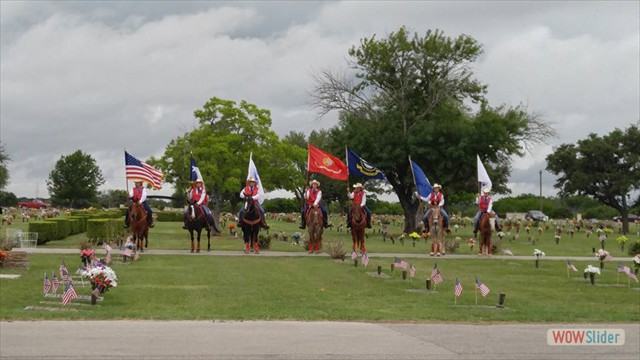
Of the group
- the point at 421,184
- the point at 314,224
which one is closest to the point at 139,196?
the point at 314,224

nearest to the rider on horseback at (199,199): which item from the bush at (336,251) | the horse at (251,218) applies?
the horse at (251,218)

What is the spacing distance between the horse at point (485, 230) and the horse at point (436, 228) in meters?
1.62

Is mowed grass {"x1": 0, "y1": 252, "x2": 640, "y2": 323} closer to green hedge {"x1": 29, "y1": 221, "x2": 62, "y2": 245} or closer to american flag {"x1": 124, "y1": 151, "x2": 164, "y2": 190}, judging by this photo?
american flag {"x1": 124, "y1": 151, "x2": 164, "y2": 190}

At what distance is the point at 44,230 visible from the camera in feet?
113

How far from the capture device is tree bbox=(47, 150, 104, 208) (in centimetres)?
10238

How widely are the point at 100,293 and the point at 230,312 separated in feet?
9.53

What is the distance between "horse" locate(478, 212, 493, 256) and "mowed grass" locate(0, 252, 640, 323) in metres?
5.01

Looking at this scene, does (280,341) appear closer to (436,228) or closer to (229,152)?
(436,228)

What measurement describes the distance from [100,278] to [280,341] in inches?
203

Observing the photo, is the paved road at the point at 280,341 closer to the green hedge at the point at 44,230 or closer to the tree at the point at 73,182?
the green hedge at the point at 44,230

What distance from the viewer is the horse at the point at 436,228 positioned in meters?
30.9

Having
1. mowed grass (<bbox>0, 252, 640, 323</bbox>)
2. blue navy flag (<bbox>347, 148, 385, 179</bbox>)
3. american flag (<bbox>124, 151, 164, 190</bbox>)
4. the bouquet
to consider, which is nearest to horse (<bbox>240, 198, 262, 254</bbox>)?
mowed grass (<bbox>0, 252, 640, 323</bbox>)

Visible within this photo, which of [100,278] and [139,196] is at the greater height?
[139,196]

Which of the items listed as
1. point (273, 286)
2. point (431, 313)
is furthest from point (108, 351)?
point (273, 286)
